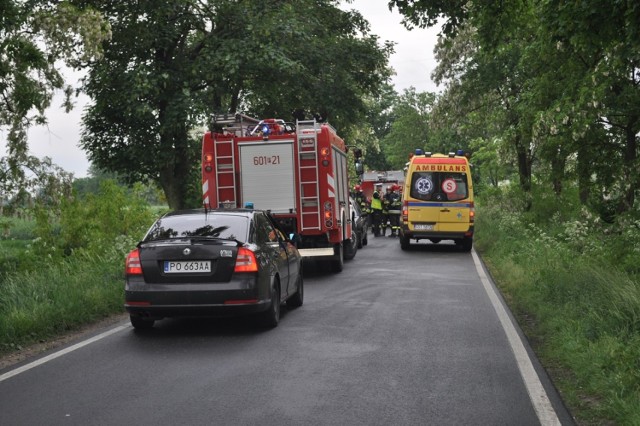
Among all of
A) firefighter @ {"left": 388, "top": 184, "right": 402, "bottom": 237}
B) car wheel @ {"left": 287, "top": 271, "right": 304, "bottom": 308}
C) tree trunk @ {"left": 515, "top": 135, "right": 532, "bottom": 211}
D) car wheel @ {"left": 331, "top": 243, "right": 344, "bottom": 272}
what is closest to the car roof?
car wheel @ {"left": 287, "top": 271, "right": 304, "bottom": 308}

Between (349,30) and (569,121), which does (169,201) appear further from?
(569,121)

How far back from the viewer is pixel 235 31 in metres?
26.4

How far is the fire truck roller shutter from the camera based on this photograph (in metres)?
16.3

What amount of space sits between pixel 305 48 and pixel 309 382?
22586 mm

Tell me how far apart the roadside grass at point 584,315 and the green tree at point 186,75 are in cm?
1129

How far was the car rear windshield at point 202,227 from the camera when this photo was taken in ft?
32.1

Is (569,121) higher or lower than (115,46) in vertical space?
lower

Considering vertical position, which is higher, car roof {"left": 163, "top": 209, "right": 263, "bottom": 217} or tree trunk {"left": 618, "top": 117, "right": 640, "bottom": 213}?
tree trunk {"left": 618, "top": 117, "right": 640, "bottom": 213}

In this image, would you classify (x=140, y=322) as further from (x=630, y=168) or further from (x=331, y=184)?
(x=630, y=168)

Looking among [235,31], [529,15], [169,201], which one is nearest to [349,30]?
[235,31]

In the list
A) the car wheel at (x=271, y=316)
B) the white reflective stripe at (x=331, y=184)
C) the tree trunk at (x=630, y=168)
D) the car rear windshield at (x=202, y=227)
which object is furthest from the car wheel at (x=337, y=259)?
the car rear windshield at (x=202, y=227)

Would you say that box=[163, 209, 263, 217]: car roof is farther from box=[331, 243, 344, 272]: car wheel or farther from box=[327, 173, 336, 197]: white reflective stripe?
box=[331, 243, 344, 272]: car wheel

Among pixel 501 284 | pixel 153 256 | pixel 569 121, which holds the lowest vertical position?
pixel 501 284

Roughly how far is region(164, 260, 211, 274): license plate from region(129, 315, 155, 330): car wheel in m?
0.85
